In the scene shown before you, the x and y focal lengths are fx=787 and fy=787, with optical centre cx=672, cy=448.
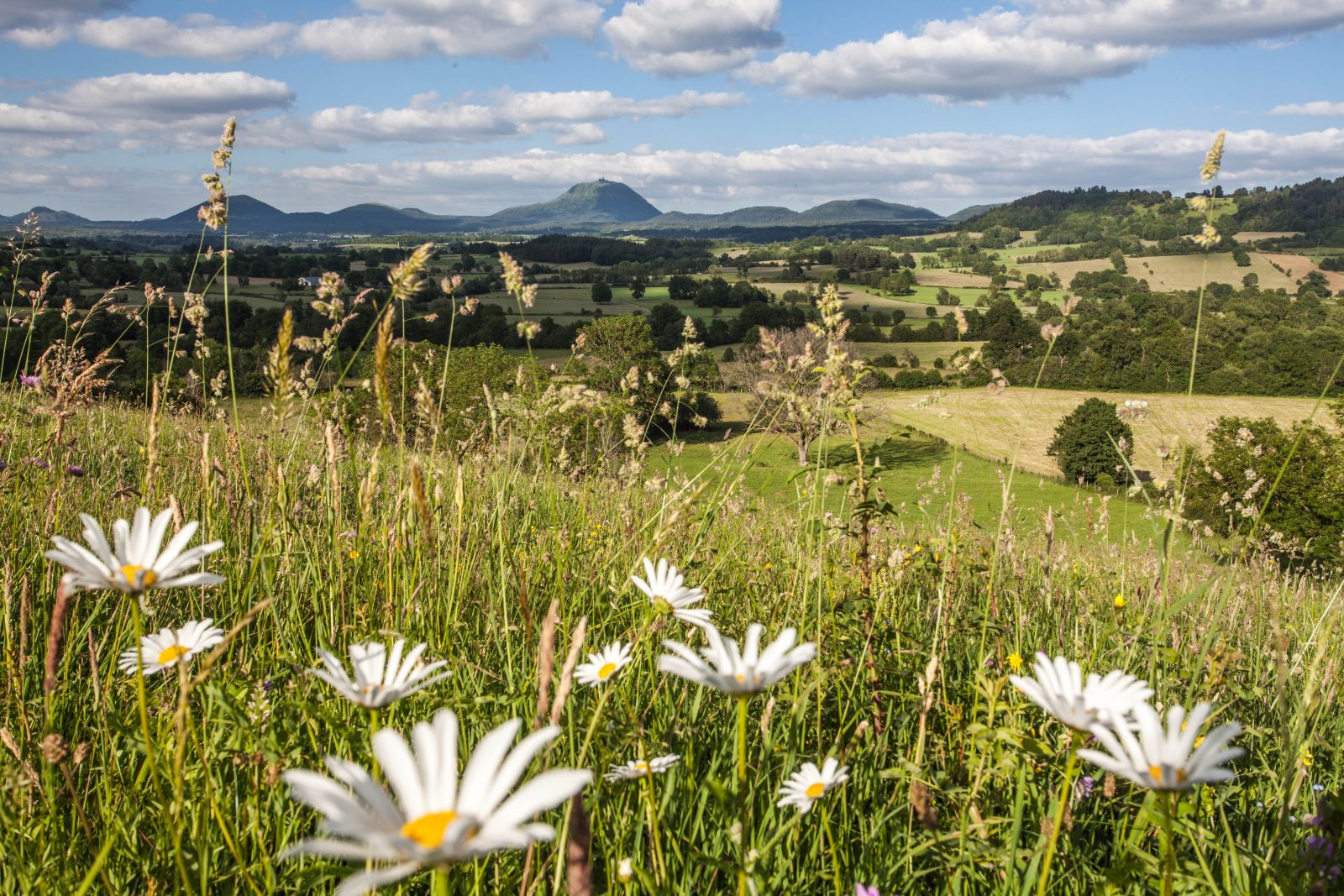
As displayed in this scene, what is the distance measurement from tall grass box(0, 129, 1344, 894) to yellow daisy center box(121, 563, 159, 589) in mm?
30

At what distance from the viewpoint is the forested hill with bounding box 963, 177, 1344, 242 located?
8988 cm

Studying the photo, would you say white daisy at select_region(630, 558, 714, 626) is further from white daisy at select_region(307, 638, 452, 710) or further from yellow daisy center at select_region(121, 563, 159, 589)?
yellow daisy center at select_region(121, 563, 159, 589)

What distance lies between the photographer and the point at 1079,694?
112 cm

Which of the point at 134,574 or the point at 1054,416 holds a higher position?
the point at 134,574

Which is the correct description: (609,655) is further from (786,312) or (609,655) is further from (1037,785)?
(786,312)

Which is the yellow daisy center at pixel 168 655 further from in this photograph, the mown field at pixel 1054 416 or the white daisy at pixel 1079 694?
the mown field at pixel 1054 416

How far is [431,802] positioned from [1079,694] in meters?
0.89

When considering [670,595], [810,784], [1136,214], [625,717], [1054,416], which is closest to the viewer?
[810,784]

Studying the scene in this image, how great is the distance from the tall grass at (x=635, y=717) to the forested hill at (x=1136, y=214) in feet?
189

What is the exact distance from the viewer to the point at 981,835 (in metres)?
1.57

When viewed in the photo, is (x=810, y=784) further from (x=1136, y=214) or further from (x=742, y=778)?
(x=1136, y=214)

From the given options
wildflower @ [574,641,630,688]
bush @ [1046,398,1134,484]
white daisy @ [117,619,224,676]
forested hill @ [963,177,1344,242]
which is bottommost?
bush @ [1046,398,1134,484]

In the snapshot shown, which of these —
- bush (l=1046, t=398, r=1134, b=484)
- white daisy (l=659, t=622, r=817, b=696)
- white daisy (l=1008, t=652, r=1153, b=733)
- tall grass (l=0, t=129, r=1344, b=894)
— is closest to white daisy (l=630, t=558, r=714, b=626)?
tall grass (l=0, t=129, r=1344, b=894)

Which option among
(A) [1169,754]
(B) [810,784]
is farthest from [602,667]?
(A) [1169,754]
